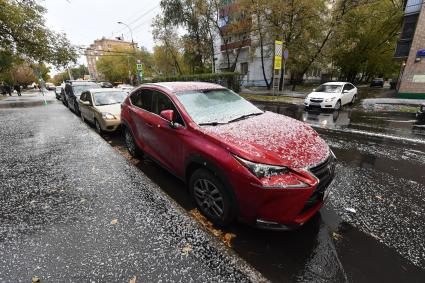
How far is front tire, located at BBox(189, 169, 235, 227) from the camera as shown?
2643 mm

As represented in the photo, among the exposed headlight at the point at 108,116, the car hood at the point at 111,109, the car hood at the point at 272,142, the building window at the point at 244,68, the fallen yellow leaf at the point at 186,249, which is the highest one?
the building window at the point at 244,68

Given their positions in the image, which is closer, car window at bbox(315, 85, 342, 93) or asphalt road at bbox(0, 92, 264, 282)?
asphalt road at bbox(0, 92, 264, 282)

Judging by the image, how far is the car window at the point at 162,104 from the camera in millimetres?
3360

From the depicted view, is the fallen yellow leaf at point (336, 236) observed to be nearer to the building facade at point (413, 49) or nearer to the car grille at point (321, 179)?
the car grille at point (321, 179)

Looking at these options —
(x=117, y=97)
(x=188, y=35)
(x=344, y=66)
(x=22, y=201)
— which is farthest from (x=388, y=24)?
(x=22, y=201)

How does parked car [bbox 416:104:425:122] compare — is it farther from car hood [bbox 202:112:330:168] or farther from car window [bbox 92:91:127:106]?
car window [bbox 92:91:127:106]

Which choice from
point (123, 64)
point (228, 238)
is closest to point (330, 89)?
point (228, 238)

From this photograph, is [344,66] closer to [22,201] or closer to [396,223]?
[396,223]

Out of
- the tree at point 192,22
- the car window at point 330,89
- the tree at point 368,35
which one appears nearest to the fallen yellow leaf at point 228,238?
the car window at point 330,89

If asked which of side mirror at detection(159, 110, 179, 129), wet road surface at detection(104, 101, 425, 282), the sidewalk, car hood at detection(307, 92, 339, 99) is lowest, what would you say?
the sidewalk

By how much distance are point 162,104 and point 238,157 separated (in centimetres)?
197

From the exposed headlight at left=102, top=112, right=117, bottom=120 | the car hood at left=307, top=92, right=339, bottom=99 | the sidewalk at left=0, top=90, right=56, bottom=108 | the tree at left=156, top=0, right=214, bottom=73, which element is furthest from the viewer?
the tree at left=156, top=0, right=214, bottom=73

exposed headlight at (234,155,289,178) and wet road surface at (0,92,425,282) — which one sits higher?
exposed headlight at (234,155,289,178)

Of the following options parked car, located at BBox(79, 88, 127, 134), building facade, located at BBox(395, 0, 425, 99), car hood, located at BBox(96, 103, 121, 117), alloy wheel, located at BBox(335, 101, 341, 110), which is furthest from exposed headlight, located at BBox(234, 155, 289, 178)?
building facade, located at BBox(395, 0, 425, 99)
